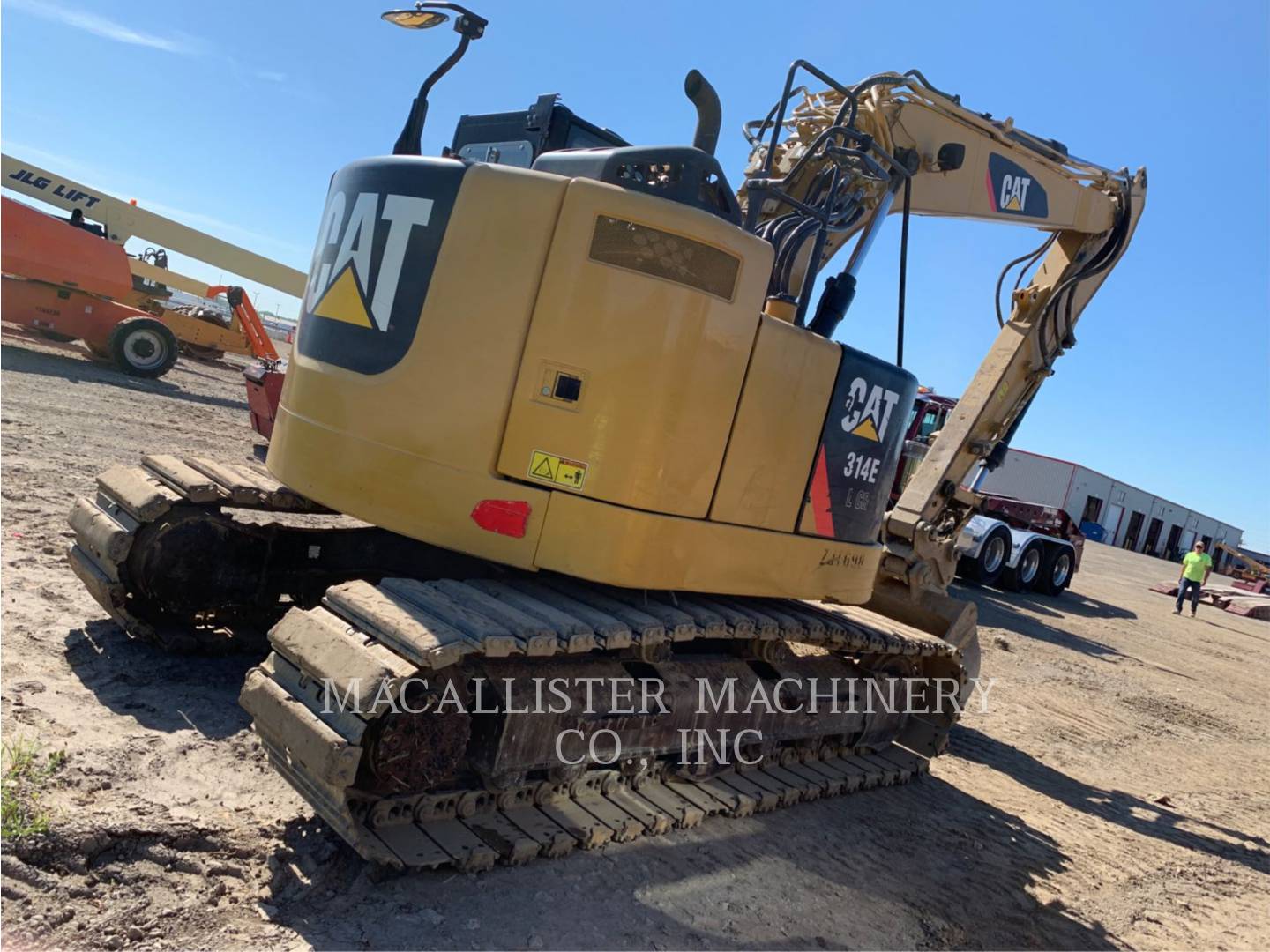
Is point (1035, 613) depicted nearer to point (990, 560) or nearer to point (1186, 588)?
point (990, 560)

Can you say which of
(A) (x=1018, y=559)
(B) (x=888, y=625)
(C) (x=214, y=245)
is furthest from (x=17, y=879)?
(C) (x=214, y=245)

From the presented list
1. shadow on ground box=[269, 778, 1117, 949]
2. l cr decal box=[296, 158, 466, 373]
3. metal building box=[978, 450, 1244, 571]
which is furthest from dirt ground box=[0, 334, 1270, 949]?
metal building box=[978, 450, 1244, 571]

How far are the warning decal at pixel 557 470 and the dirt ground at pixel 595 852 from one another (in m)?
1.52

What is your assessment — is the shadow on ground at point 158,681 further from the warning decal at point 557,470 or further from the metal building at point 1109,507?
the metal building at point 1109,507

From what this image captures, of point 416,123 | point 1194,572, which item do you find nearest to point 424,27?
point 416,123

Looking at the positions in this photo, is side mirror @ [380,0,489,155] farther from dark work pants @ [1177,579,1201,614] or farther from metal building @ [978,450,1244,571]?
metal building @ [978,450,1244,571]

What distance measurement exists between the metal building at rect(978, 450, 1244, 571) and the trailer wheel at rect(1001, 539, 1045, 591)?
18.0 m

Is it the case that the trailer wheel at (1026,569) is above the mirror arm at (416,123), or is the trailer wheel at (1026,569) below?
below

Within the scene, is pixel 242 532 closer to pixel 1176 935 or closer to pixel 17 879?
pixel 17 879

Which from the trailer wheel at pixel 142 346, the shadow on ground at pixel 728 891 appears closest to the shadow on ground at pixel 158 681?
→ the shadow on ground at pixel 728 891

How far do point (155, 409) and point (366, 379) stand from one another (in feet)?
35.4

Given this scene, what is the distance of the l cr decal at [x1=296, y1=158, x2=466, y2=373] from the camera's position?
150 inches

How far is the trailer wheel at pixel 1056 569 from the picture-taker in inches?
752

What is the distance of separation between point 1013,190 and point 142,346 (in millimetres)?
14546
